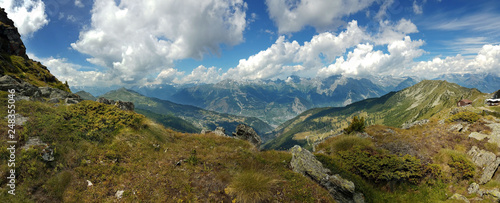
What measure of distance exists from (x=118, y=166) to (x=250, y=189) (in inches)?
338

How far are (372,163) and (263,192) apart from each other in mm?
13056

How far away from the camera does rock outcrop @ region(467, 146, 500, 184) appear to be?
14.5 m

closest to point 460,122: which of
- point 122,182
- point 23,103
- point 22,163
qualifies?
point 122,182

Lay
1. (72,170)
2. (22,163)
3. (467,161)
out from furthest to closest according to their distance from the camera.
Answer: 1. (467,161)
2. (72,170)
3. (22,163)

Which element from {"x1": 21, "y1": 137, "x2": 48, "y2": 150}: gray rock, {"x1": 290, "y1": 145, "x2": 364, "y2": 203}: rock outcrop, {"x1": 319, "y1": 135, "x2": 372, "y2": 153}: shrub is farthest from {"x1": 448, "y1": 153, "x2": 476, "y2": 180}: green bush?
{"x1": 21, "y1": 137, "x2": 48, "y2": 150}: gray rock

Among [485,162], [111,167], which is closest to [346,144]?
[485,162]

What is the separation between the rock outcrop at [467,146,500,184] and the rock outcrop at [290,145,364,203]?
37.7 ft

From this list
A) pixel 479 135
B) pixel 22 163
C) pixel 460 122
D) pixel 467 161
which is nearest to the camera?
pixel 22 163

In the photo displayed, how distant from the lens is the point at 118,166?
10766mm

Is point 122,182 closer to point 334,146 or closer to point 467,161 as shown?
point 334,146

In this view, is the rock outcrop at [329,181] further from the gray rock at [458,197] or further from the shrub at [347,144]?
the gray rock at [458,197]

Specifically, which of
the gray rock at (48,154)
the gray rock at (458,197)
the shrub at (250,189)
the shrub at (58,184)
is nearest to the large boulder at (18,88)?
the gray rock at (48,154)

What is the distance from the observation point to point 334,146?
21.0 m

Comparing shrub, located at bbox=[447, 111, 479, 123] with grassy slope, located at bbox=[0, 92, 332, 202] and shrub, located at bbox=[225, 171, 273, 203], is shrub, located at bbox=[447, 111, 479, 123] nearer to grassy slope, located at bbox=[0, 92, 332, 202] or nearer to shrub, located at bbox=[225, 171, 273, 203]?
grassy slope, located at bbox=[0, 92, 332, 202]
